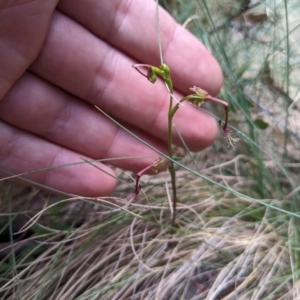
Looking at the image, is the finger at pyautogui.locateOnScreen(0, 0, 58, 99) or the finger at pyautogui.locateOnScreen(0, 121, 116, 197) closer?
the finger at pyautogui.locateOnScreen(0, 0, 58, 99)

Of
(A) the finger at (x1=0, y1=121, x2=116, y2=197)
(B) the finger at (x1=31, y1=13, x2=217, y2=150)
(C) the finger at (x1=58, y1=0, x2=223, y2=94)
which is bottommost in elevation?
(A) the finger at (x1=0, y1=121, x2=116, y2=197)

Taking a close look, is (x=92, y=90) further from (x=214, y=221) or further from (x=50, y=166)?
(x=214, y=221)

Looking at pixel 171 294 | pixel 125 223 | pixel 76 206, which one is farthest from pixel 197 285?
pixel 76 206

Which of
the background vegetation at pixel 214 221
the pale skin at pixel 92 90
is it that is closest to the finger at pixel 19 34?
the pale skin at pixel 92 90

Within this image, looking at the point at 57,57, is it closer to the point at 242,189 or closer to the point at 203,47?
the point at 203,47

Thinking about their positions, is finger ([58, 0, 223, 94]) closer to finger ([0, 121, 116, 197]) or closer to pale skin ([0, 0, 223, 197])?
pale skin ([0, 0, 223, 197])

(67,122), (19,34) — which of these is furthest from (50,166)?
(19,34)

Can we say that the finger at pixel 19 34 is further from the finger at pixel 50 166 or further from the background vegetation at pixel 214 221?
the background vegetation at pixel 214 221

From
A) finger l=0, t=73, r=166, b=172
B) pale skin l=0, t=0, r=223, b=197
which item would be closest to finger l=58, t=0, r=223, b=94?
pale skin l=0, t=0, r=223, b=197
